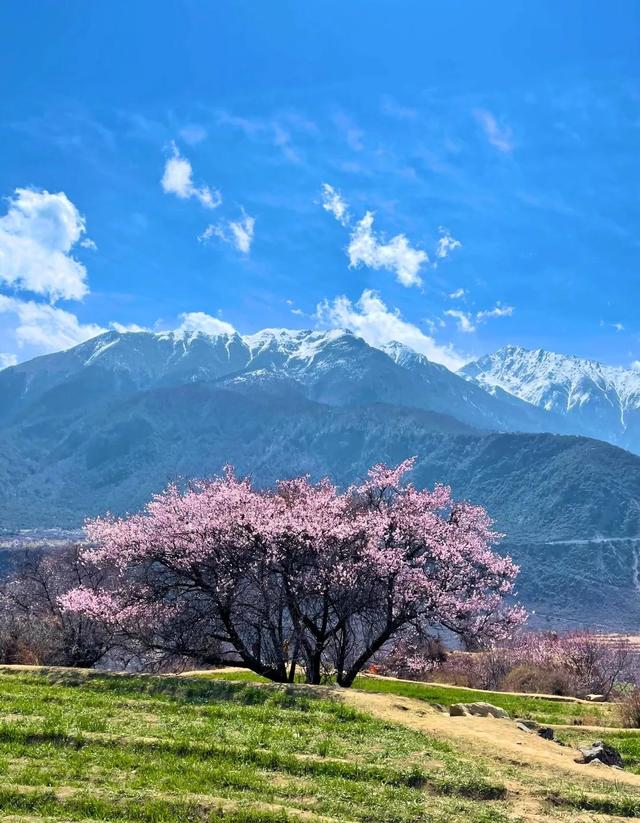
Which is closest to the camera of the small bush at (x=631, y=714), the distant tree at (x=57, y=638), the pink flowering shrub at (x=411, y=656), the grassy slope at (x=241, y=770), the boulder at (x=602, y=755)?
the grassy slope at (x=241, y=770)

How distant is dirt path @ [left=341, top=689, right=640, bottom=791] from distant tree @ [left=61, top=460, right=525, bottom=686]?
5660 mm

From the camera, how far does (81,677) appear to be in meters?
23.7

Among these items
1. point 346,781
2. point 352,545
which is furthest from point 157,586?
point 346,781

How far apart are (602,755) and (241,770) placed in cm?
1006

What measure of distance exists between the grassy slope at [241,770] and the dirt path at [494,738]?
634 millimetres

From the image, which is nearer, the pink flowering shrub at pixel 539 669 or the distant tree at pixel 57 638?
the distant tree at pixel 57 638

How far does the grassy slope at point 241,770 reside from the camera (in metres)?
11.7

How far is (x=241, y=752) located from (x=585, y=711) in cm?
2163

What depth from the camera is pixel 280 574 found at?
92.0 feet

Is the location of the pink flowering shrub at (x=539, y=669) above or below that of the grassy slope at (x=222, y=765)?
below

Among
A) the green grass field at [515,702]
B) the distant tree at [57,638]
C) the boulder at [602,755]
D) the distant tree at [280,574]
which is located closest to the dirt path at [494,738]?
the boulder at [602,755]

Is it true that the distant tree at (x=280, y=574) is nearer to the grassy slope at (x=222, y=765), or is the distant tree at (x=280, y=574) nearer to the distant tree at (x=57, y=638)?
the distant tree at (x=57, y=638)

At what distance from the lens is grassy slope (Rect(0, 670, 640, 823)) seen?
11.7m

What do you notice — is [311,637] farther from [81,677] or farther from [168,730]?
[168,730]
